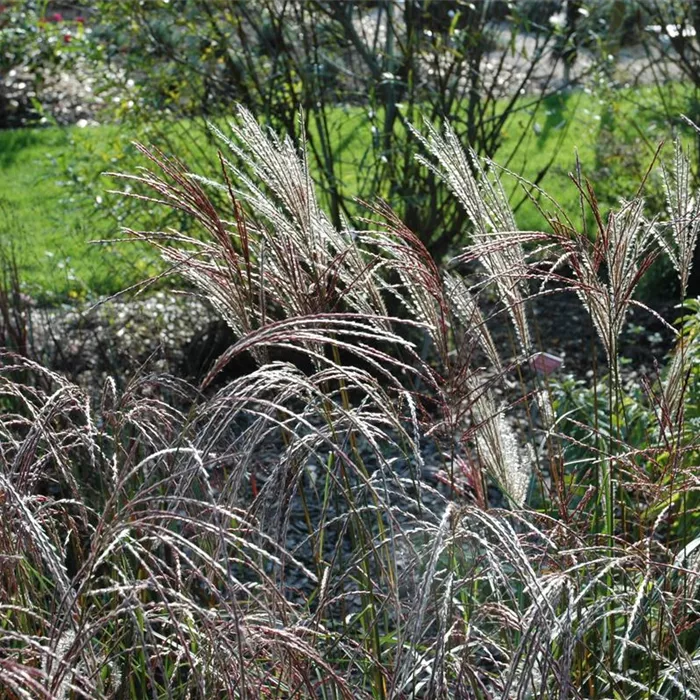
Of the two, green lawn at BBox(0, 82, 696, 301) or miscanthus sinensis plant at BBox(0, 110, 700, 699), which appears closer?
miscanthus sinensis plant at BBox(0, 110, 700, 699)

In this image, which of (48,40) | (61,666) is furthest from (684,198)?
(48,40)

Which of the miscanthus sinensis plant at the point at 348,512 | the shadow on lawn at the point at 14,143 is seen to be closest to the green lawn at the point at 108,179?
the shadow on lawn at the point at 14,143

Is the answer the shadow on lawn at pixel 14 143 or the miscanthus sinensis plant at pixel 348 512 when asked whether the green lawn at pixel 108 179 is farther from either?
the miscanthus sinensis plant at pixel 348 512

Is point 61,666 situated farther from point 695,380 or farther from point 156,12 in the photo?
point 156,12

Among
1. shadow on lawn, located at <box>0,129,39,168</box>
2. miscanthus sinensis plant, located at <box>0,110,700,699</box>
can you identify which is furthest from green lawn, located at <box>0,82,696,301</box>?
miscanthus sinensis plant, located at <box>0,110,700,699</box>

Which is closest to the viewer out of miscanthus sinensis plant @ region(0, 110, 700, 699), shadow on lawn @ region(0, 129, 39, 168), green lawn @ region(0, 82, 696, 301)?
miscanthus sinensis plant @ region(0, 110, 700, 699)

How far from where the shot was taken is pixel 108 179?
8.23m

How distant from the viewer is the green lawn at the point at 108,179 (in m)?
6.66

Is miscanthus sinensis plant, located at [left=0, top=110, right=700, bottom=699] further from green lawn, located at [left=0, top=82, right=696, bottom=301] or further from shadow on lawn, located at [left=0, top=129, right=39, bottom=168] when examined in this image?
shadow on lawn, located at [left=0, top=129, right=39, bottom=168]

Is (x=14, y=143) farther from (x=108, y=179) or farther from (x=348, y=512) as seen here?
(x=348, y=512)

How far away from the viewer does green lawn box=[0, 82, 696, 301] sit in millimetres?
6660

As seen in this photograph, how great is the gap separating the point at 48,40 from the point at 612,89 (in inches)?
178

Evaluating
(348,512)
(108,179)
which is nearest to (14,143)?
(108,179)

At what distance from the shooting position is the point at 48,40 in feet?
25.9
